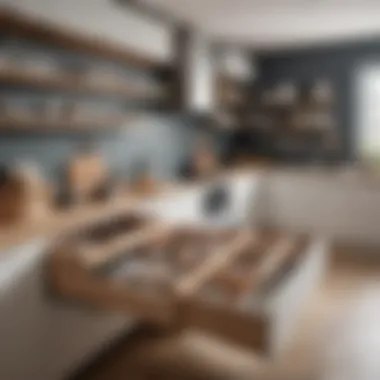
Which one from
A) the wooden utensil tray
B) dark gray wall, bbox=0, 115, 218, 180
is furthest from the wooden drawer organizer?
dark gray wall, bbox=0, 115, 218, 180

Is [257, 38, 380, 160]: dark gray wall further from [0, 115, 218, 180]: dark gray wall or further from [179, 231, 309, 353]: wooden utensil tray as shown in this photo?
[179, 231, 309, 353]: wooden utensil tray

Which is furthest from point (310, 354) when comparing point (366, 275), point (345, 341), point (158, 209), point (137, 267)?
point (366, 275)

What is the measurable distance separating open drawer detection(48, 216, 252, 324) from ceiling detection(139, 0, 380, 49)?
1.93 metres

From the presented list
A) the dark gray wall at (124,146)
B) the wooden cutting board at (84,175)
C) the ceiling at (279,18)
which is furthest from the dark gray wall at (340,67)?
the wooden cutting board at (84,175)

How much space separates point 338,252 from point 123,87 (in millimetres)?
2975

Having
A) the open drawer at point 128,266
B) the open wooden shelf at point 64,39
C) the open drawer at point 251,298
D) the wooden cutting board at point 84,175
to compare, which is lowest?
the open drawer at point 251,298

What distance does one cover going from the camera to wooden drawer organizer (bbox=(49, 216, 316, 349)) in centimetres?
196

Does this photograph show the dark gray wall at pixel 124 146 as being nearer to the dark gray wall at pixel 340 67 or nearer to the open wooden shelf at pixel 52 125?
the open wooden shelf at pixel 52 125

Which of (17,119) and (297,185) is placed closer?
(17,119)

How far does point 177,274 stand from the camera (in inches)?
90.8

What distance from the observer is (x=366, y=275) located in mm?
4398

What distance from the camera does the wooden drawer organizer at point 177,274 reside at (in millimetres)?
1961

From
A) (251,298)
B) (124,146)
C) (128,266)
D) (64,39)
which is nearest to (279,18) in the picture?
(124,146)

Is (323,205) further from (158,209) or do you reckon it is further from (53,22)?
(53,22)
